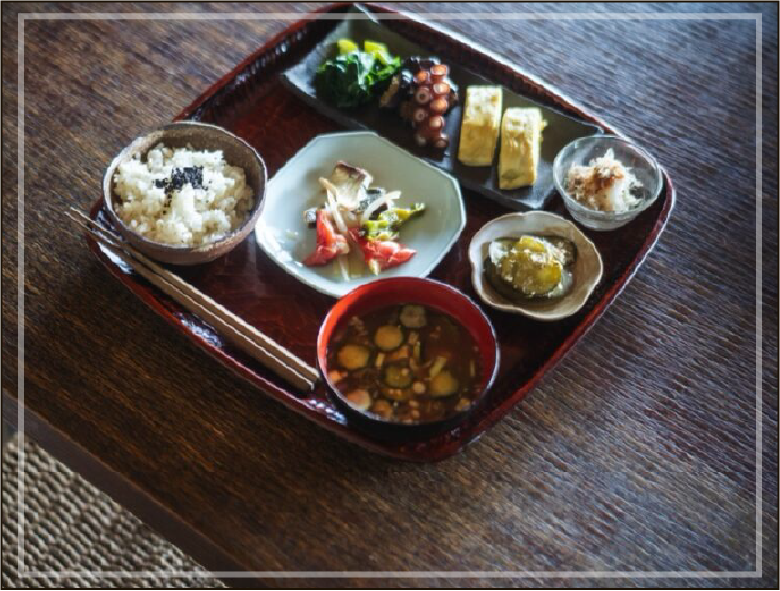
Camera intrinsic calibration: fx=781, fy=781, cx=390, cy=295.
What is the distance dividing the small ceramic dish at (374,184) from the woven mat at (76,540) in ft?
3.20

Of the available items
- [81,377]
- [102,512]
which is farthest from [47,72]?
[102,512]

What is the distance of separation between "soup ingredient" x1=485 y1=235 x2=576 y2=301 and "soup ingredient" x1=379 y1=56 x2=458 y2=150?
13.9 inches

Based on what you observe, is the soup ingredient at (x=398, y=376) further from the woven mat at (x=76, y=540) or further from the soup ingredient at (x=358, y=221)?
the woven mat at (x=76, y=540)

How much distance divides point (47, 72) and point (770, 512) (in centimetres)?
191

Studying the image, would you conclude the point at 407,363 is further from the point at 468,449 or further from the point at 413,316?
the point at 468,449

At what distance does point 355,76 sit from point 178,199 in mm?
501

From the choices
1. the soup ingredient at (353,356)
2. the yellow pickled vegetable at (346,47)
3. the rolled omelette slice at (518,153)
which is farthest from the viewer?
the yellow pickled vegetable at (346,47)

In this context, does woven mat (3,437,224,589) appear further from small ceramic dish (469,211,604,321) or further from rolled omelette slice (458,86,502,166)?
rolled omelette slice (458,86,502,166)

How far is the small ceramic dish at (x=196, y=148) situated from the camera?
1.50 metres

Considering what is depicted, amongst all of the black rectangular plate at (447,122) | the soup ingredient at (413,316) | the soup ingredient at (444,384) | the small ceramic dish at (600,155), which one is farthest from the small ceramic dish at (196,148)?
the small ceramic dish at (600,155)

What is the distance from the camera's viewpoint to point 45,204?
5.79ft

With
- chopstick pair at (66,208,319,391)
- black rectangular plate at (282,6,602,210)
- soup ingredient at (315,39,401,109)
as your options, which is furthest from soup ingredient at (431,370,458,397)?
soup ingredient at (315,39,401,109)

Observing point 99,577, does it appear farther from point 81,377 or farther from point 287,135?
point 287,135

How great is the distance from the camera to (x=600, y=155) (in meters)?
1.74
